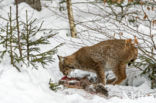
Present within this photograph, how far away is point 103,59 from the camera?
6945 millimetres

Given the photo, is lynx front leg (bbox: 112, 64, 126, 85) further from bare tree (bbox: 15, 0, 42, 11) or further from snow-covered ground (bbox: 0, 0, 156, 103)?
bare tree (bbox: 15, 0, 42, 11)

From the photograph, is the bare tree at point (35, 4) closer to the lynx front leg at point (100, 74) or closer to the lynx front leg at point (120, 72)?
the lynx front leg at point (100, 74)

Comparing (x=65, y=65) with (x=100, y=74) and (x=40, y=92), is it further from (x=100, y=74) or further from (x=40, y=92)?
(x=40, y=92)

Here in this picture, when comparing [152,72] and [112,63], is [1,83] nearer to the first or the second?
[112,63]

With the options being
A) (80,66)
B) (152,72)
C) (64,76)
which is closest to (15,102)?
(64,76)

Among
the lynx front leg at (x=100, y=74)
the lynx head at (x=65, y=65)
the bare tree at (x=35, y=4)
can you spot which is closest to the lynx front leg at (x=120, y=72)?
the lynx front leg at (x=100, y=74)

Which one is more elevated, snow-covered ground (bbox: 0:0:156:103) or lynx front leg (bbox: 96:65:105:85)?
snow-covered ground (bbox: 0:0:156:103)

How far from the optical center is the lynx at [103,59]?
22.1ft

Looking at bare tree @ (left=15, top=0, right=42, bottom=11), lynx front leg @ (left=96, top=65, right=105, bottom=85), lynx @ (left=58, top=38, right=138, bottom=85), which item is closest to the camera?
lynx @ (left=58, top=38, right=138, bottom=85)

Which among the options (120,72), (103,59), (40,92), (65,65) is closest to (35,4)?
(65,65)

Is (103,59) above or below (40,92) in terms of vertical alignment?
below

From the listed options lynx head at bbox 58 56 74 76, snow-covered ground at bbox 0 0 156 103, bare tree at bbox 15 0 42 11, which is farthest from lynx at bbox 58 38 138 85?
bare tree at bbox 15 0 42 11

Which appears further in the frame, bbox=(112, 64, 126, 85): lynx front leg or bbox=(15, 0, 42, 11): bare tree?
bbox=(15, 0, 42, 11): bare tree

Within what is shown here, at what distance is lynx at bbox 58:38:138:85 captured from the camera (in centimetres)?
673
